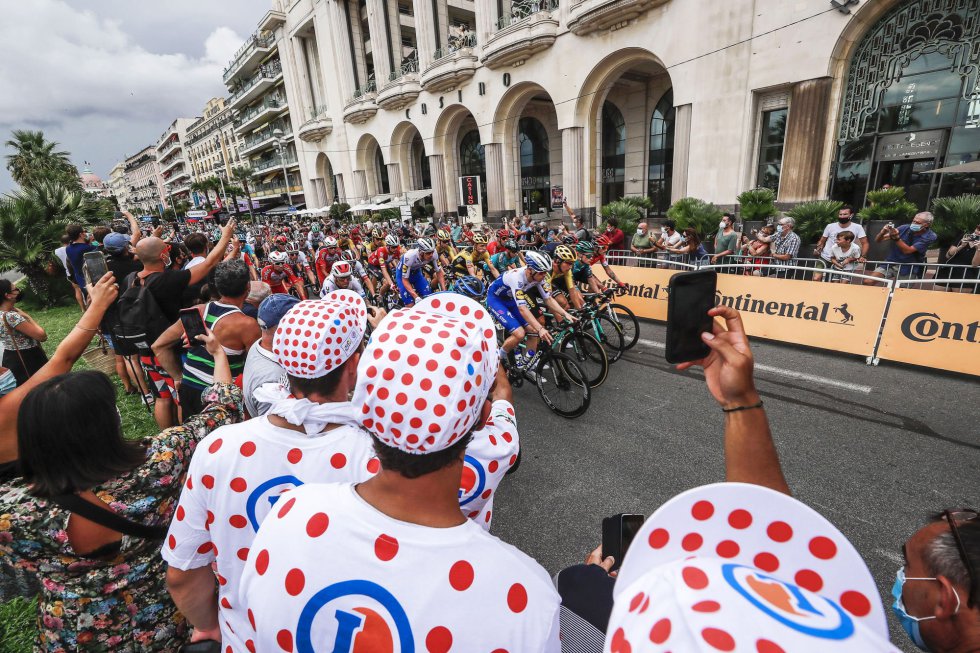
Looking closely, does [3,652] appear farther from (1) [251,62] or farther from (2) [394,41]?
(1) [251,62]

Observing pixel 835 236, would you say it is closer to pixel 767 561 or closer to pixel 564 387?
pixel 564 387

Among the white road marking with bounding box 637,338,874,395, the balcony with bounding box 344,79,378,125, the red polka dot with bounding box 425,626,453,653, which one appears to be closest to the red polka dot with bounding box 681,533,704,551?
the red polka dot with bounding box 425,626,453,653

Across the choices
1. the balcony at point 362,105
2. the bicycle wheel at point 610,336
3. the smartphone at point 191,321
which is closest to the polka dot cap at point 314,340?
the smartphone at point 191,321

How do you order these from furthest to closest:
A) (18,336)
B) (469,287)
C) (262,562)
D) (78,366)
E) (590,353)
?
1. (78,366)
2. (469,287)
3. (590,353)
4. (18,336)
5. (262,562)

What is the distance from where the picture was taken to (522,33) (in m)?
19.8

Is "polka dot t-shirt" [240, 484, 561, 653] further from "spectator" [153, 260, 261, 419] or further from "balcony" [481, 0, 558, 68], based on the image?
"balcony" [481, 0, 558, 68]

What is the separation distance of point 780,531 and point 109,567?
2.19 meters

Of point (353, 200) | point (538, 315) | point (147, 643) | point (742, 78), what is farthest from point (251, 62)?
point (147, 643)

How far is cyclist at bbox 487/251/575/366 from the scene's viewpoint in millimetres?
5234

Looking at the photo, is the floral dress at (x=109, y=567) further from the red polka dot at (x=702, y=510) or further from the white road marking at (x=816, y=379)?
the white road marking at (x=816, y=379)

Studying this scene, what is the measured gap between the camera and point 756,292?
7.02 metres

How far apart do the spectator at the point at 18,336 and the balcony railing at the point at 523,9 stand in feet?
72.5

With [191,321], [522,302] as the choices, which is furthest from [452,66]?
[191,321]

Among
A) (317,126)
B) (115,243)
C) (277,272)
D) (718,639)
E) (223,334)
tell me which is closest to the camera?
(718,639)
